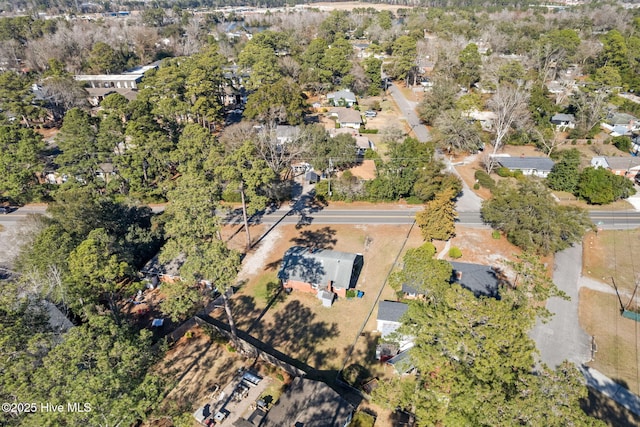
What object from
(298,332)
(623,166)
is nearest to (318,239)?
(298,332)

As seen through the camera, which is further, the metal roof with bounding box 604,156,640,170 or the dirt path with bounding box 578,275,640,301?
the metal roof with bounding box 604,156,640,170

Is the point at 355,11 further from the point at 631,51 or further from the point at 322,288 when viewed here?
the point at 322,288

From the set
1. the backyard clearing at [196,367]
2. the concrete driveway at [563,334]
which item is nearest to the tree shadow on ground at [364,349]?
the backyard clearing at [196,367]

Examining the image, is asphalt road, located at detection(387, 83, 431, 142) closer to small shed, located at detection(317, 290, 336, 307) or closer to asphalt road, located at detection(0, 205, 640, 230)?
asphalt road, located at detection(0, 205, 640, 230)

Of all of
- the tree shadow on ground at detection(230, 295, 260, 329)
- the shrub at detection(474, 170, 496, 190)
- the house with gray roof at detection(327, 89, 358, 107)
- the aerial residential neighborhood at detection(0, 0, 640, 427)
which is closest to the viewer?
the aerial residential neighborhood at detection(0, 0, 640, 427)

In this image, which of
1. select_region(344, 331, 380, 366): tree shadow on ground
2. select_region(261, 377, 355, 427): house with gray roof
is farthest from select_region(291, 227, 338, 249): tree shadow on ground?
select_region(261, 377, 355, 427): house with gray roof

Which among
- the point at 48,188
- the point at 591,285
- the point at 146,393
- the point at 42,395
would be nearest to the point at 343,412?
the point at 146,393

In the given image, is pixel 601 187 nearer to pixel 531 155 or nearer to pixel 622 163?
pixel 622 163
